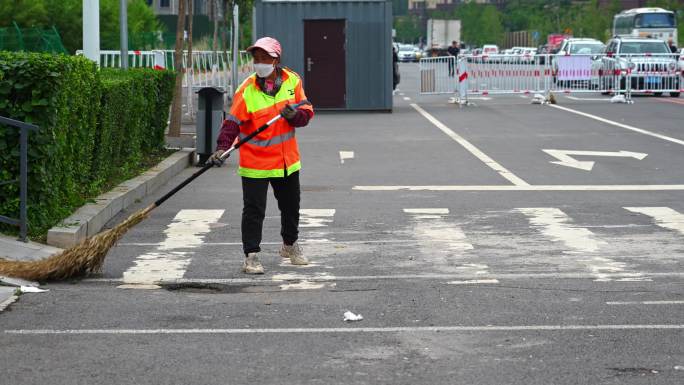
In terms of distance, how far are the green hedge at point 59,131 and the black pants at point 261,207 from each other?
1929 millimetres

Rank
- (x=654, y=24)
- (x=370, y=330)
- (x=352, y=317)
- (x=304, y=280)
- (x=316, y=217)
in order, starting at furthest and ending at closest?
1. (x=654, y=24)
2. (x=316, y=217)
3. (x=304, y=280)
4. (x=352, y=317)
5. (x=370, y=330)

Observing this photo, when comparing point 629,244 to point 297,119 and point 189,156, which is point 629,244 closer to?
point 297,119

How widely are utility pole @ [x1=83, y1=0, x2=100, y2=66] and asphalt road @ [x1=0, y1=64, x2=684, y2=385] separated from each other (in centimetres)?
311

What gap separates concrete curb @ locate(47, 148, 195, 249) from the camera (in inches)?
415

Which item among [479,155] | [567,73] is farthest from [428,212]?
[567,73]

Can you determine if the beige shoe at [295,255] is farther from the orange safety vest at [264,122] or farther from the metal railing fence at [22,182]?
the metal railing fence at [22,182]

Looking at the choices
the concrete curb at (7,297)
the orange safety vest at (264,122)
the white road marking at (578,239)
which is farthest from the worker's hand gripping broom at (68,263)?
the white road marking at (578,239)

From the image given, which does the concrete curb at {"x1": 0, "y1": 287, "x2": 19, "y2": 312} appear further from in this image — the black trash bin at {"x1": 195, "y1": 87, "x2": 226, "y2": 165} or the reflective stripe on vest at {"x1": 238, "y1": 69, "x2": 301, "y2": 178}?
the black trash bin at {"x1": 195, "y1": 87, "x2": 226, "y2": 165}

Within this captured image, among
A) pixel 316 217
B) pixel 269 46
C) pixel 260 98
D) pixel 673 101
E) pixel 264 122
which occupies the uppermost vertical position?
pixel 269 46

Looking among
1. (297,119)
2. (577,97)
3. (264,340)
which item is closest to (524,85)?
(577,97)

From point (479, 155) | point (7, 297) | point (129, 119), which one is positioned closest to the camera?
point (7, 297)

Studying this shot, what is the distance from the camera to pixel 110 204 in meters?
12.7

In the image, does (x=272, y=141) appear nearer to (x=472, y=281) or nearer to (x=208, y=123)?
(x=472, y=281)

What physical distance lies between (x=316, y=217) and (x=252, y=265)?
11.2 feet
